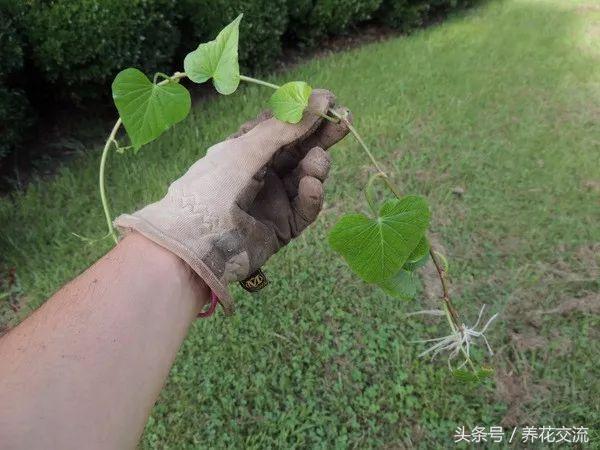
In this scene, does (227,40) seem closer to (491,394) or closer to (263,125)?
(263,125)

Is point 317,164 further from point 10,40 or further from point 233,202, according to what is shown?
point 10,40

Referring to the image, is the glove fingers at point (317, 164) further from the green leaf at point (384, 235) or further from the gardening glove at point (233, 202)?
the green leaf at point (384, 235)

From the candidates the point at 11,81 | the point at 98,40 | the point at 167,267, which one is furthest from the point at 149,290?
the point at 11,81

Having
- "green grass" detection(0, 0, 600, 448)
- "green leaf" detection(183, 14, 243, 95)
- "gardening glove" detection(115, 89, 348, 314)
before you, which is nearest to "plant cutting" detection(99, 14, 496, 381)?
"green leaf" detection(183, 14, 243, 95)

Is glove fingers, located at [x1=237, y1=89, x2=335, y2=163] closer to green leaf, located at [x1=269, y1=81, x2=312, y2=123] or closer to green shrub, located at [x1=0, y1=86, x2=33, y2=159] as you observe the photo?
green leaf, located at [x1=269, y1=81, x2=312, y2=123]

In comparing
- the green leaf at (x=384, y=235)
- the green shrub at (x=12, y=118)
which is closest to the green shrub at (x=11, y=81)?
the green shrub at (x=12, y=118)

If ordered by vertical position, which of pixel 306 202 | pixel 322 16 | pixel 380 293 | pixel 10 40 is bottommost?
pixel 380 293
